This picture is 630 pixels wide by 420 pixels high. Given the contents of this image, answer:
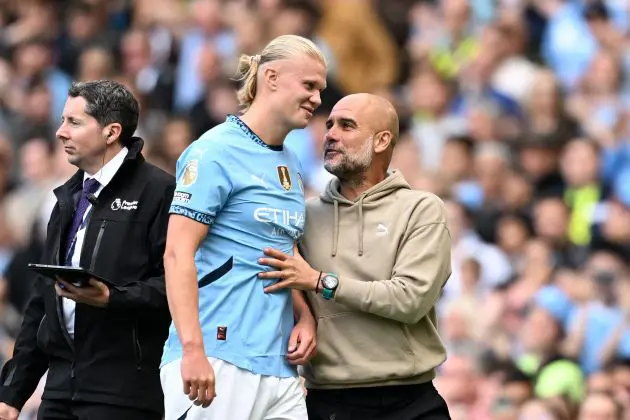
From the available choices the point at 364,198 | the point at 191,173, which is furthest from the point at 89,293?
the point at 364,198

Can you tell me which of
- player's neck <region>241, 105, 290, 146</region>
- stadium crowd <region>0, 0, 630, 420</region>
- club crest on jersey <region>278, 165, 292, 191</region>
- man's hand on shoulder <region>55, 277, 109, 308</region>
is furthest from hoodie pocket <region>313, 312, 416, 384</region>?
stadium crowd <region>0, 0, 630, 420</region>

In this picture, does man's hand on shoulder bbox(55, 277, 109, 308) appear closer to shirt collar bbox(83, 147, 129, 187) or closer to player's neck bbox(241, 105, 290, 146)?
shirt collar bbox(83, 147, 129, 187)

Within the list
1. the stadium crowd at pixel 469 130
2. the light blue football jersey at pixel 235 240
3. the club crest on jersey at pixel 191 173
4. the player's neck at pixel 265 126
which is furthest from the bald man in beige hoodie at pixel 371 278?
the stadium crowd at pixel 469 130

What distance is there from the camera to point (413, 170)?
13.5m

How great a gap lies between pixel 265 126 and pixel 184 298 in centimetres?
88

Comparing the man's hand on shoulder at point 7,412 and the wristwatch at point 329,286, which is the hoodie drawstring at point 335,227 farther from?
the man's hand on shoulder at point 7,412

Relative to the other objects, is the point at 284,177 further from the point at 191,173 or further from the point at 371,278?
the point at 371,278

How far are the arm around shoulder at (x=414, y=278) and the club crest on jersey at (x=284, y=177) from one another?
0.46 m

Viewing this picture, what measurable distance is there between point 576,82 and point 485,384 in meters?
3.60

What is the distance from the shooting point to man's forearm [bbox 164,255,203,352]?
6324mm

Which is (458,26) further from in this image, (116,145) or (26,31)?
(116,145)

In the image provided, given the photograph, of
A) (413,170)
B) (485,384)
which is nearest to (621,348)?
(485,384)

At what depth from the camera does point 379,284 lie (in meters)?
6.95

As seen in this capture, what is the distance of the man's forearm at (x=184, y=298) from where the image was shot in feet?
20.7
